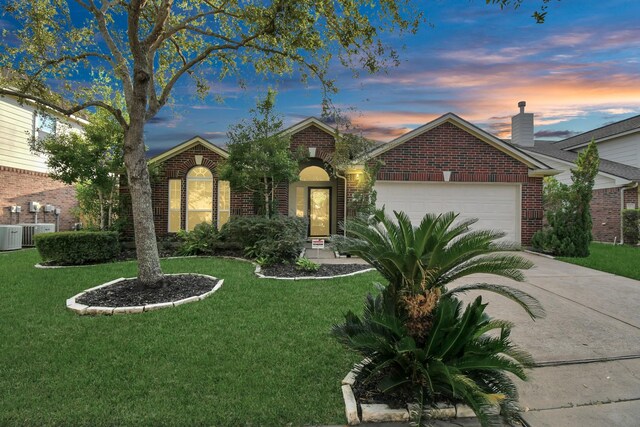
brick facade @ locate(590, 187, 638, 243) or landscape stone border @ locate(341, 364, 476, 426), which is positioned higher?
brick facade @ locate(590, 187, 638, 243)

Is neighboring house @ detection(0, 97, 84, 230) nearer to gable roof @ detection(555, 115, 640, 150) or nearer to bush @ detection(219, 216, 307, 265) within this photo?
bush @ detection(219, 216, 307, 265)

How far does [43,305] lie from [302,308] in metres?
4.24

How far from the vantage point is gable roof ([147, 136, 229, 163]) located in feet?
44.7

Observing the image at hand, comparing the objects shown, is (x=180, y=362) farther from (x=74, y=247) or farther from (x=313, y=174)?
(x=313, y=174)

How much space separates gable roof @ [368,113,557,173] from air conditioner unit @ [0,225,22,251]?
13.8 metres

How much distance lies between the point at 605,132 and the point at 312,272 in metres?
21.3

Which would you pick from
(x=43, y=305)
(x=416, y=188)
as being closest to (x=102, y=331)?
(x=43, y=305)

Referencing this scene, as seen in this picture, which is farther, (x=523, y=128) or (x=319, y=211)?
(x=523, y=128)

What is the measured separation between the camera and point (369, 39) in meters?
7.03

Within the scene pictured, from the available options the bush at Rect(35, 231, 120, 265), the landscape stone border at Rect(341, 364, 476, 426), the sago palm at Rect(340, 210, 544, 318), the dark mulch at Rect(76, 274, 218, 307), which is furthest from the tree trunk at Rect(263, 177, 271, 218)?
the landscape stone border at Rect(341, 364, 476, 426)

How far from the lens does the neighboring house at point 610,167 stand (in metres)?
15.9

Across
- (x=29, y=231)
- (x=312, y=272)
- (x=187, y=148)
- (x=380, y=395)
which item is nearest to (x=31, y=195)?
(x=29, y=231)

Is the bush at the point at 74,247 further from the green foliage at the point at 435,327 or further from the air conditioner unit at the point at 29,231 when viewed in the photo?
the green foliage at the point at 435,327

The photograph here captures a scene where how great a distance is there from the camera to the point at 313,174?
1501 centimetres
